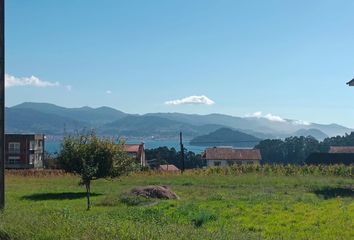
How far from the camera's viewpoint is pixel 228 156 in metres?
116

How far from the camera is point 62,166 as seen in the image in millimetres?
27578

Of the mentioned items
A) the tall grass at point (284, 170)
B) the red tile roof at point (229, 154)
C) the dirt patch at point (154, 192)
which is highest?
the red tile roof at point (229, 154)

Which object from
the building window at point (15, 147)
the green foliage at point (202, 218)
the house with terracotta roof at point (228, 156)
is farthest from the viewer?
the house with terracotta roof at point (228, 156)

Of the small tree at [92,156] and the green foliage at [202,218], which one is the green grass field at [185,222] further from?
the small tree at [92,156]

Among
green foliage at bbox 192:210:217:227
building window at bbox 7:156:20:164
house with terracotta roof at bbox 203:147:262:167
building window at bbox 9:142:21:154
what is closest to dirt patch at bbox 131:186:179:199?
green foliage at bbox 192:210:217:227

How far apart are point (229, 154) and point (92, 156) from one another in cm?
9197

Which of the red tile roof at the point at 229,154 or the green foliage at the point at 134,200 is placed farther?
the red tile roof at the point at 229,154

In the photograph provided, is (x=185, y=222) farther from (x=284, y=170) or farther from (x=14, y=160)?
(x=14, y=160)

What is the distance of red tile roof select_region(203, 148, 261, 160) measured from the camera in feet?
377

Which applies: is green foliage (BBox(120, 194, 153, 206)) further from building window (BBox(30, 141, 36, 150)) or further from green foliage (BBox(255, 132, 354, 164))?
green foliage (BBox(255, 132, 354, 164))

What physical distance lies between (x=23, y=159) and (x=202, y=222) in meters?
104

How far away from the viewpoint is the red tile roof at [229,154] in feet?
377

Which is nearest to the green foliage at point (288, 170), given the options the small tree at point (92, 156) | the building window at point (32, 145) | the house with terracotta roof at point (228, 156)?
the small tree at point (92, 156)

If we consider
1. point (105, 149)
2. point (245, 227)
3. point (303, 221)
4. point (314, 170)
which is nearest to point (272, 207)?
point (303, 221)
